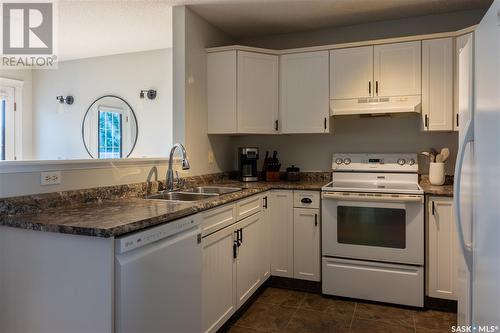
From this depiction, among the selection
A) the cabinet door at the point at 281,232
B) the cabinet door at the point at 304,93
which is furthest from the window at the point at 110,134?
the cabinet door at the point at 281,232

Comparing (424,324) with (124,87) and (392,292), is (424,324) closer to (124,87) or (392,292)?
(392,292)

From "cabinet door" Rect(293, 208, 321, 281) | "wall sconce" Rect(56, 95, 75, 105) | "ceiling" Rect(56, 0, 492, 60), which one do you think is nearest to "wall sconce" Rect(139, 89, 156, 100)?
"ceiling" Rect(56, 0, 492, 60)

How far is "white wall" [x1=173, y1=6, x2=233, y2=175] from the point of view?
2.97 metres

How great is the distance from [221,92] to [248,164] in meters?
0.76

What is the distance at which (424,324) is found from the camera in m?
2.48

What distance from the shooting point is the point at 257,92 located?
3.32 m

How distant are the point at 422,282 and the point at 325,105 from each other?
1709mm

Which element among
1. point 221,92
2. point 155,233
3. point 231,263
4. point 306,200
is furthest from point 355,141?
point 155,233

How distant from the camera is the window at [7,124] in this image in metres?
4.84

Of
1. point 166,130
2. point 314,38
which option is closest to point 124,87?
point 166,130

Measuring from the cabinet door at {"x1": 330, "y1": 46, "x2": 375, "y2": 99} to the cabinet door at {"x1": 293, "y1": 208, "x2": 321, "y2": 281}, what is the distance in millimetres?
1139

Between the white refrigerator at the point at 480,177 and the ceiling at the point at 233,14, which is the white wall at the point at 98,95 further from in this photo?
the white refrigerator at the point at 480,177

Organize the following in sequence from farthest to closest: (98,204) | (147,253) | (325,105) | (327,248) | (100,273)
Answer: (325,105) < (327,248) < (98,204) < (147,253) < (100,273)

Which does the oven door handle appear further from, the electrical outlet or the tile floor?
the electrical outlet
